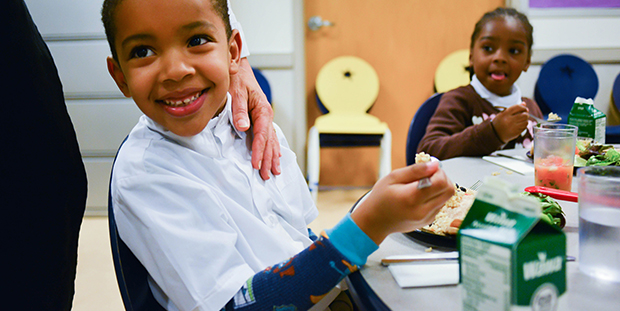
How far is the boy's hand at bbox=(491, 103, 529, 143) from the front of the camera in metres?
1.40

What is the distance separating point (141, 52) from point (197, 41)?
0.09m

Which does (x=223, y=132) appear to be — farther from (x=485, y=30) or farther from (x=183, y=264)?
(x=485, y=30)

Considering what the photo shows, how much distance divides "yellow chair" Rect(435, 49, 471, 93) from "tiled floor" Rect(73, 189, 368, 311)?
1.02 meters

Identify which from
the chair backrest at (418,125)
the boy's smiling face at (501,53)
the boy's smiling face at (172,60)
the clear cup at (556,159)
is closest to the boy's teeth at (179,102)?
the boy's smiling face at (172,60)

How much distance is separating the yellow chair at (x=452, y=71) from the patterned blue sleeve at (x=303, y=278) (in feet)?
9.46

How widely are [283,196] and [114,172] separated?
14.3 inches

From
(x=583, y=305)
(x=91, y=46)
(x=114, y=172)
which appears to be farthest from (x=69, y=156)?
(x=91, y=46)

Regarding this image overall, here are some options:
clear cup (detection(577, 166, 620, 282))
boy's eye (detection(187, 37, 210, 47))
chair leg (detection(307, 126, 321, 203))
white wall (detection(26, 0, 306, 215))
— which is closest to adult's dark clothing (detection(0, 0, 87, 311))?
boy's eye (detection(187, 37, 210, 47))

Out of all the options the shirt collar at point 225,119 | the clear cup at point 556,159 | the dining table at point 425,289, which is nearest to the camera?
the dining table at point 425,289

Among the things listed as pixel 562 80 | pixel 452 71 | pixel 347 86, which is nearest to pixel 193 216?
pixel 347 86

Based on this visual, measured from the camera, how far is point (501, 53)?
1.77 metres

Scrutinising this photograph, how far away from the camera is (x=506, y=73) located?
70.2 inches

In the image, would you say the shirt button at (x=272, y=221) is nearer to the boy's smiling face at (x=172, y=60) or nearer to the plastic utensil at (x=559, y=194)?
the boy's smiling face at (x=172, y=60)

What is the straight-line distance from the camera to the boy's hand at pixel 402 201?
551 mm
